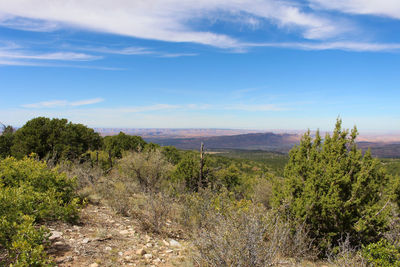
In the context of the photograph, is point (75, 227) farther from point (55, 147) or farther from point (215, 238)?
point (55, 147)

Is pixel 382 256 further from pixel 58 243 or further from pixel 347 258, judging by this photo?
pixel 58 243

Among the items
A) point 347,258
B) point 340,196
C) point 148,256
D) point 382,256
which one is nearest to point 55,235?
point 148,256

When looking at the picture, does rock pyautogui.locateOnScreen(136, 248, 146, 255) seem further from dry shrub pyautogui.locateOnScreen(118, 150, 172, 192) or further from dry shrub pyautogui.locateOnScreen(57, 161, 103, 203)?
dry shrub pyautogui.locateOnScreen(118, 150, 172, 192)

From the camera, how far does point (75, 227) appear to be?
5836 millimetres

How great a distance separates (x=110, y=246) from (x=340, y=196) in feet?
24.4

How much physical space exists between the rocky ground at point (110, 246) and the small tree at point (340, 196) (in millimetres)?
3874

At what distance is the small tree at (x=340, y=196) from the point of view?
7.48 meters

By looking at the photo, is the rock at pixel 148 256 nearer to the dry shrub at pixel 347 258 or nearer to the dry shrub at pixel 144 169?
the dry shrub at pixel 347 258

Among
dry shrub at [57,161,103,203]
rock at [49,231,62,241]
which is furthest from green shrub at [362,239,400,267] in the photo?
dry shrub at [57,161,103,203]

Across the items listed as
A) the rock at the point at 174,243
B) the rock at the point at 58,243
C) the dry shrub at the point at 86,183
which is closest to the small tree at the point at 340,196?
the rock at the point at 174,243

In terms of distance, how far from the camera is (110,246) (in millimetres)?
5090

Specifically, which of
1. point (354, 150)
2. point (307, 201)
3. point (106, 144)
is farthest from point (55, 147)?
point (354, 150)

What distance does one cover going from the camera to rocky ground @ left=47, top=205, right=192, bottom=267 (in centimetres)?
442

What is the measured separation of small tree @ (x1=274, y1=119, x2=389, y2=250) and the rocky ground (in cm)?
387
